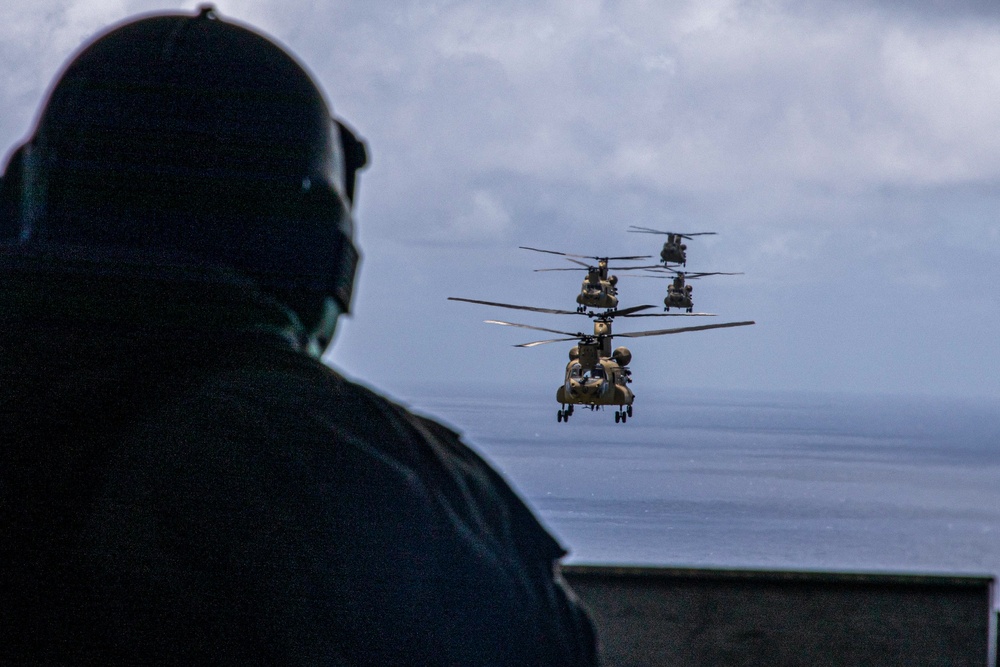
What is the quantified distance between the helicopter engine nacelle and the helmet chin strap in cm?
3082

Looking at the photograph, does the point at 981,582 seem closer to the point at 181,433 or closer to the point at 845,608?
the point at 845,608

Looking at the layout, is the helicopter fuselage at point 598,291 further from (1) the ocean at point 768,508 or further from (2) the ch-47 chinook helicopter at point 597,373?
(1) the ocean at point 768,508

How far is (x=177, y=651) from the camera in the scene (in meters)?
1.27

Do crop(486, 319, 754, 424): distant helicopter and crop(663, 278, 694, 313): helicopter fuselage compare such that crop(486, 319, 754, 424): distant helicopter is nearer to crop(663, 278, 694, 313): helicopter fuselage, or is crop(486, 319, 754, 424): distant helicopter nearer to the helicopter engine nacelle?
the helicopter engine nacelle

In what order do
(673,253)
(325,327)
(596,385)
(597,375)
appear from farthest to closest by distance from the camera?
(673,253), (597,375), (596,385), (325,327)

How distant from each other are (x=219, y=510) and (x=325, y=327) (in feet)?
2.62

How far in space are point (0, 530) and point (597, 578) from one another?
23.3ft

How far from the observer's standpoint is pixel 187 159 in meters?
1.81

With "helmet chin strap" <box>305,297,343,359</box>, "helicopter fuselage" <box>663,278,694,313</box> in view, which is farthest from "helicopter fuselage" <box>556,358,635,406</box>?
"helmet chin strap" <box>305,297,343,359</box>

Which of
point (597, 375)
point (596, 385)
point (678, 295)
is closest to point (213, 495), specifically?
point (596, 385)

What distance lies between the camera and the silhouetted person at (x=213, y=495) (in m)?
1.28

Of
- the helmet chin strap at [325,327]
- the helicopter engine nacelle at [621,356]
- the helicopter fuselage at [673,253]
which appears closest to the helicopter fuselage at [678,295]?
the helicopter fuselage at [673,253]

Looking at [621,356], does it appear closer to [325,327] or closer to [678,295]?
[678,295]

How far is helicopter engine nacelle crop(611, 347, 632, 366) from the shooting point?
3284 cm
